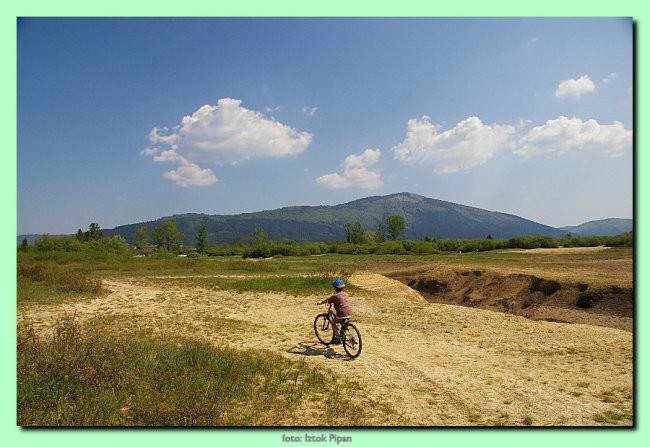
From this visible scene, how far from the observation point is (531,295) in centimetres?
2197

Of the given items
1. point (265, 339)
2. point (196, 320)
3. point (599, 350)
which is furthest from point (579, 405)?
point (196, 320)

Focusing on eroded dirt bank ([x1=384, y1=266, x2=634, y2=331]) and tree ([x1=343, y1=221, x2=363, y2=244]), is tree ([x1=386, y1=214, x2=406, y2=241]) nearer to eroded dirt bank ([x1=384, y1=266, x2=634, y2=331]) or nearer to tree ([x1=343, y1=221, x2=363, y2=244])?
tree ([x1=343, y1=221, x2=363, y2=244])

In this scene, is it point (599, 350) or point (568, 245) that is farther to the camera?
point (568, 245)

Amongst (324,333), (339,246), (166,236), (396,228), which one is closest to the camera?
(324,333)

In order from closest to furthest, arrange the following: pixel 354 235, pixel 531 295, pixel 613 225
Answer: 1. pixel 531 295
2. pixel 613 225
3. pixel 354 235

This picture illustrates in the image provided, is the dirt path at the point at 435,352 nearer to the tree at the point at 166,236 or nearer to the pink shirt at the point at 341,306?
the pink shirt at the point at 341,306

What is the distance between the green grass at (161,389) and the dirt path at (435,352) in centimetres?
66

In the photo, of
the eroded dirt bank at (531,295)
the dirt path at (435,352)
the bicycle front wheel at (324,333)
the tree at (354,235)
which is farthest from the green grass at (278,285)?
the tree at (354,235)

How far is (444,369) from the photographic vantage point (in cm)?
805

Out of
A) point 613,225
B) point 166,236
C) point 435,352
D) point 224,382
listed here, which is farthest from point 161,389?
point 166,236

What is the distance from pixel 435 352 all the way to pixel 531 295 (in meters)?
16.1

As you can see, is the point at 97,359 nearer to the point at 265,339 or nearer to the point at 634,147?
the point at 265,339

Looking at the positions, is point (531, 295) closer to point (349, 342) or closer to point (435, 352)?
point (435, 352)

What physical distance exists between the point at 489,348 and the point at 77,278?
23150mm
